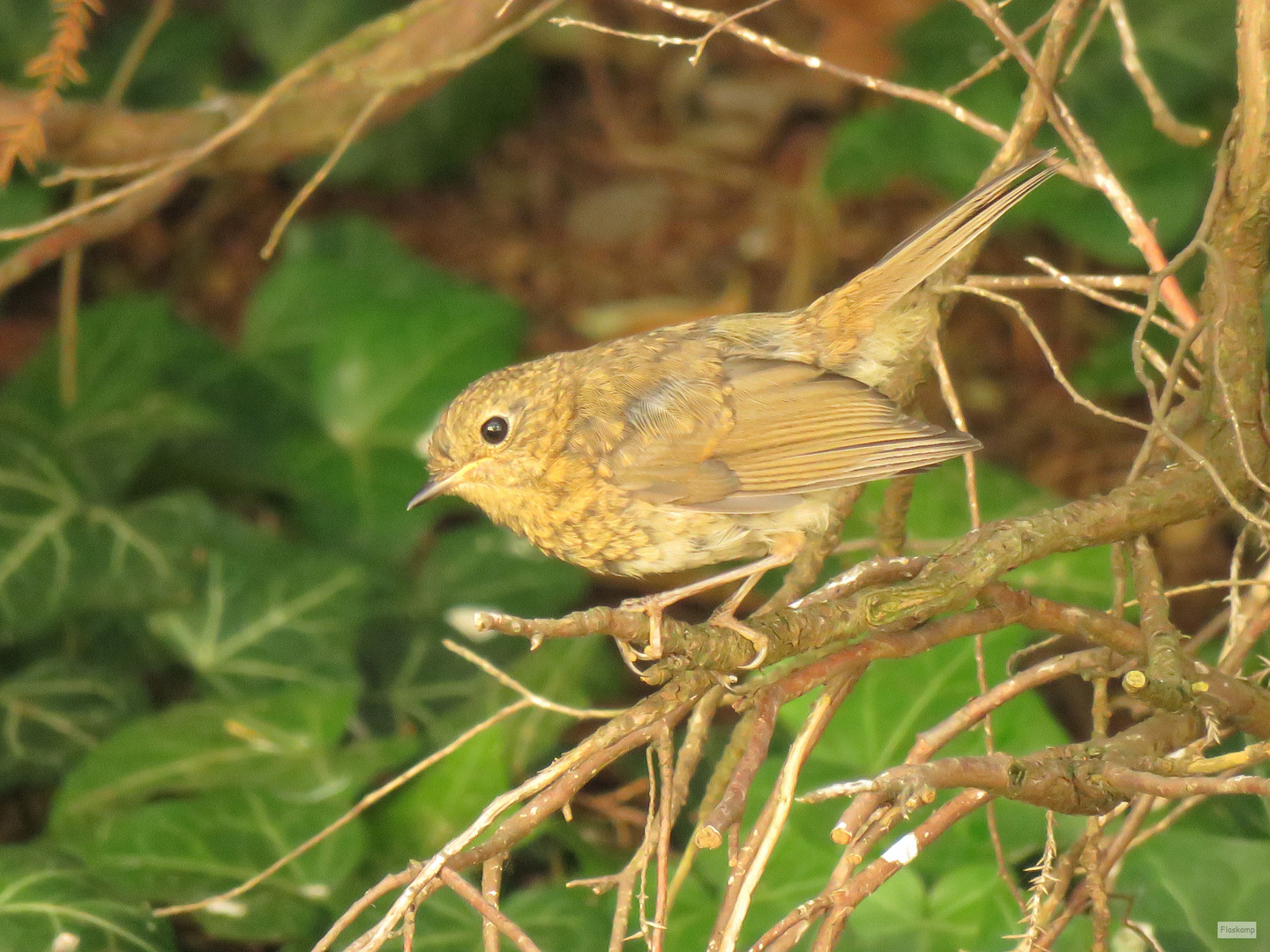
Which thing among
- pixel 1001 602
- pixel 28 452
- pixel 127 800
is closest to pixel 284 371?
pixel 28 452

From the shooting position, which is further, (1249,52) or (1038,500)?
(1038,500)

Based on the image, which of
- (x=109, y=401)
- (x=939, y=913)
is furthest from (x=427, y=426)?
(x=939, y=913)

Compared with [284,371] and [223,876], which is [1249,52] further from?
[284,371]

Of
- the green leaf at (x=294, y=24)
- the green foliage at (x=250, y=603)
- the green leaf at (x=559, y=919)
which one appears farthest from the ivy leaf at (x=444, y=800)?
the green leaf at (x=294, y=24)

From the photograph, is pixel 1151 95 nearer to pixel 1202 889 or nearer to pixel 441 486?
pixel 1202 889

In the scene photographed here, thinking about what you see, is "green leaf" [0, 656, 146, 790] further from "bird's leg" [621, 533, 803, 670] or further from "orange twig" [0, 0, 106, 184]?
"bird's leg" [621, 533, 803, 670]

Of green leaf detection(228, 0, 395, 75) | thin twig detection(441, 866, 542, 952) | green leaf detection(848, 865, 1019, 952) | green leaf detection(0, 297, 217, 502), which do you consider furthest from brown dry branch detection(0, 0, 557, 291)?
green leaf detection(848, 865, 1019, 952)

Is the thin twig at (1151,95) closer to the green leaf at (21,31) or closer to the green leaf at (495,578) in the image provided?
the green leaf at (495,578)
